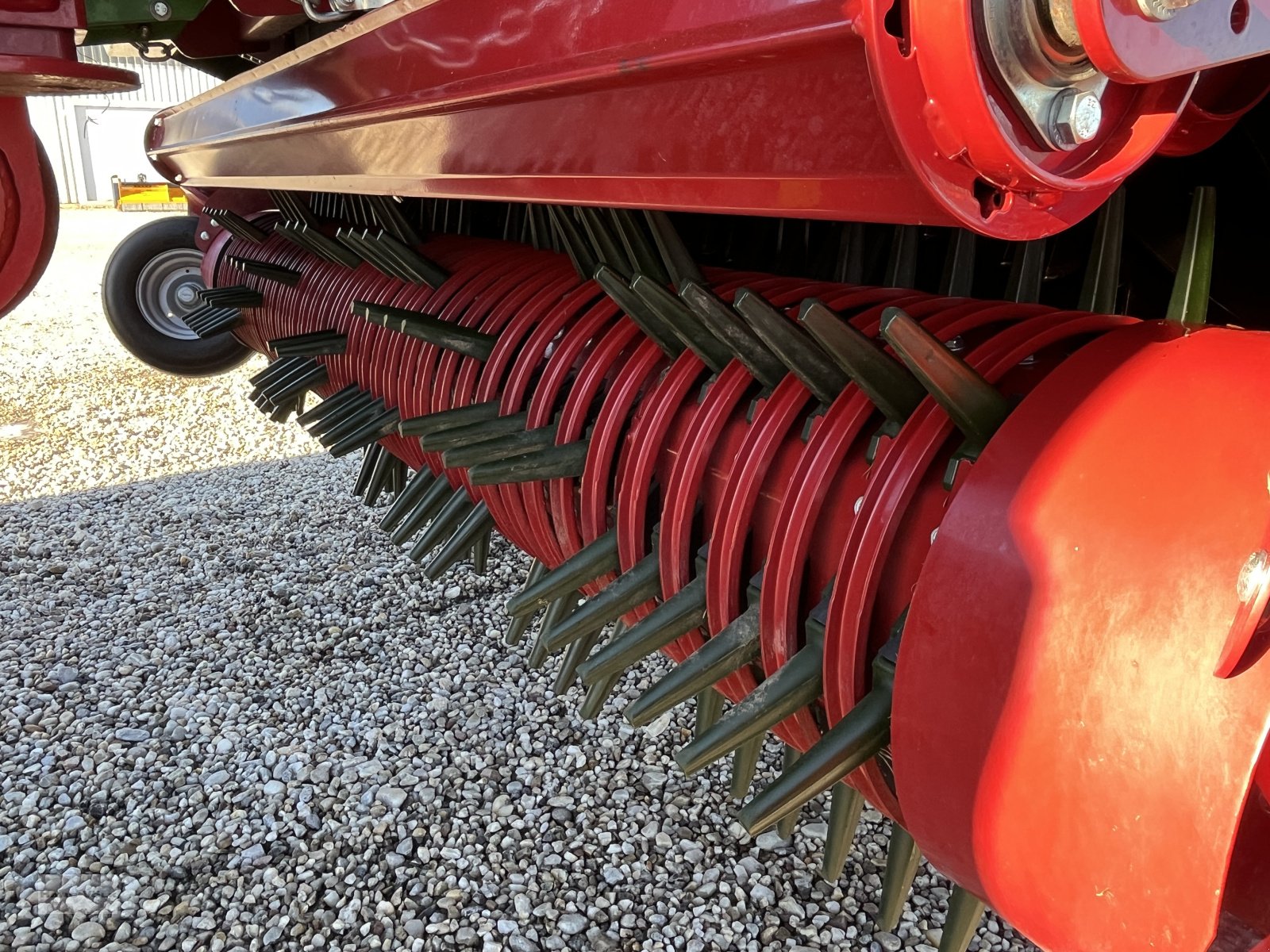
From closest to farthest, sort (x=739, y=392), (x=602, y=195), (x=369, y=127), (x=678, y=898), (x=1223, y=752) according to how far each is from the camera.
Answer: (x=1223, y=752) → (x=602, y=195) → (x=739, y=392) → (x=369, y=127) → (x=678, y=898)

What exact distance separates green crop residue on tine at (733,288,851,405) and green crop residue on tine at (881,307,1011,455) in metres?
0.15

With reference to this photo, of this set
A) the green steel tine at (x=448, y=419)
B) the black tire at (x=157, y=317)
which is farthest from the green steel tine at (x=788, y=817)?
the black tire at (x=157, y=317)

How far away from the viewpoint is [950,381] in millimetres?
675

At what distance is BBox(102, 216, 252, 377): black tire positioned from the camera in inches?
118

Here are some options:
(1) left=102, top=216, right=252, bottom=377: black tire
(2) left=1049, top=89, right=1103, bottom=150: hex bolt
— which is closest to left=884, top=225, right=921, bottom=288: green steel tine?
(2) left=1049, top=89, right=1103, bottom=150: hex bolt

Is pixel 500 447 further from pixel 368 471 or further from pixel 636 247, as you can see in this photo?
pixel 368 471

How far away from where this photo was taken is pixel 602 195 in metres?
0.81

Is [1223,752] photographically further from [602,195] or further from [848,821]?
[602,195]

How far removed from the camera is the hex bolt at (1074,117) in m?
0.52

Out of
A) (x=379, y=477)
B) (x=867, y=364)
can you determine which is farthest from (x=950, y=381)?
(x=379, y=477)

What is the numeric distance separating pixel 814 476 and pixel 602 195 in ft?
0.96

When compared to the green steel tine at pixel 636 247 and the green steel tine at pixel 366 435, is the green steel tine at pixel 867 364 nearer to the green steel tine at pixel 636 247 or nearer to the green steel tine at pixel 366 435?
the green steel tine at pixel 636 247

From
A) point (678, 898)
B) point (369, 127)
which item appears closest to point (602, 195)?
point (369, 127)

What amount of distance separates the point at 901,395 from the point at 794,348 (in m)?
0.11
